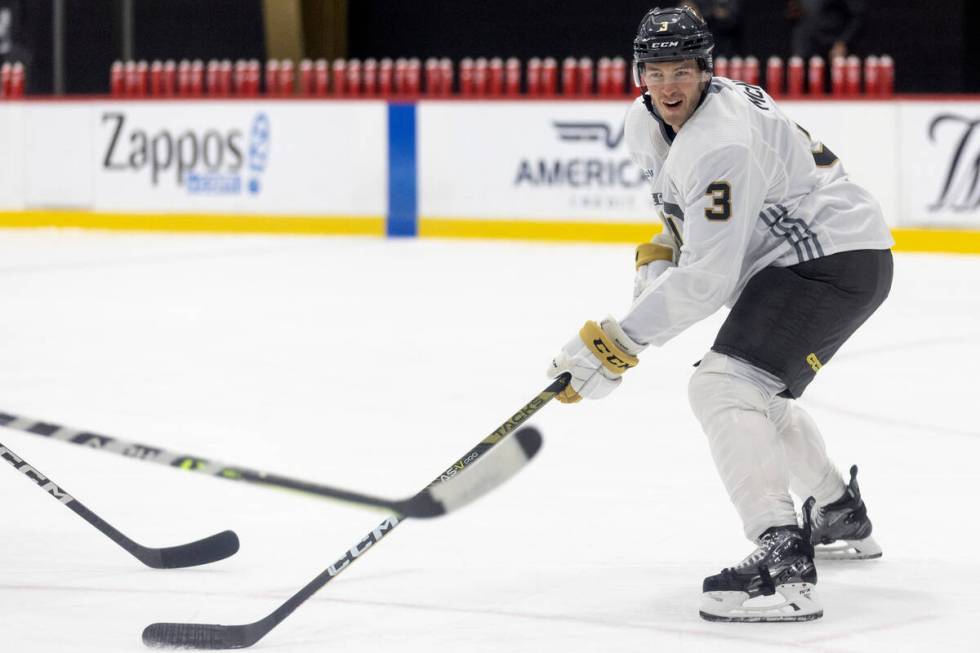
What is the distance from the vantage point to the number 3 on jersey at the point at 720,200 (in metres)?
2.57

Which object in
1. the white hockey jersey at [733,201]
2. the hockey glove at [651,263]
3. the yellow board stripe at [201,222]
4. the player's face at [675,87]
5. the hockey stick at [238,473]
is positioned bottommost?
the yellow board stripe at [201,222]

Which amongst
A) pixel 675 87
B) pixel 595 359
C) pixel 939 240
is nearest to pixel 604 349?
pixel 595 359

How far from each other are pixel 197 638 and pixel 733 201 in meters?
1.14

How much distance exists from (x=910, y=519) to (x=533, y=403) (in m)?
1.10

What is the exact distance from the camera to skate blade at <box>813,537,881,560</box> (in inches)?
118

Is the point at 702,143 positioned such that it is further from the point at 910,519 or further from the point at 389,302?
the point at 389,302

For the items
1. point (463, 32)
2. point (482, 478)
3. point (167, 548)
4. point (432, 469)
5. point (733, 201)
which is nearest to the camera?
point (482, 478)

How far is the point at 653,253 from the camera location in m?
2.94

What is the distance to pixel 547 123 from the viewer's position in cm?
910

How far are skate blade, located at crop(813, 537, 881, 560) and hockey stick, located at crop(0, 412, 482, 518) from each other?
1.13m

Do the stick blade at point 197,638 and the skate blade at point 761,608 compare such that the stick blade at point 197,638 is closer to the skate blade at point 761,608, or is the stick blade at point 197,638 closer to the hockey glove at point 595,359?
the hockey glove at point 595,359

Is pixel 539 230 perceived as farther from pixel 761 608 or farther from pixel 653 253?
pixel 761 608

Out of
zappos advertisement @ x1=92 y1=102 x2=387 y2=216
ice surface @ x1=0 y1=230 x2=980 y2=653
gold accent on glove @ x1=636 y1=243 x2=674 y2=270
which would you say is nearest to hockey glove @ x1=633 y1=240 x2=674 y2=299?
gold accent on glove @ x1=636 y1=243 x2=674 y2=270

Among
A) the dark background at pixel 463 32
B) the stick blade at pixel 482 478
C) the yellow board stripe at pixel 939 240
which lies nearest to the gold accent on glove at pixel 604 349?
the stick blade at pixel 482 478
